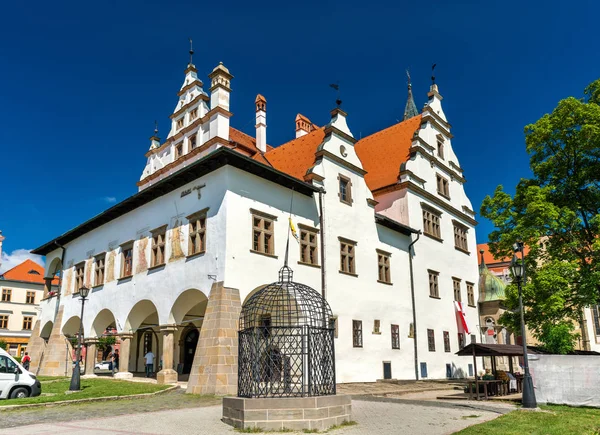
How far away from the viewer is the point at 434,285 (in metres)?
31.5

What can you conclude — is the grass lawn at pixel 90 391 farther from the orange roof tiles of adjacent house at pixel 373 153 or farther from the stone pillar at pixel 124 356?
the orange roof tiles of adjacent house at pixel 373 153

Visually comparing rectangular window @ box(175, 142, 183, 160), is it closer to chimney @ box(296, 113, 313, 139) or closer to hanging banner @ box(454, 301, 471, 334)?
chimney @ box(296, 113, 313, 139)

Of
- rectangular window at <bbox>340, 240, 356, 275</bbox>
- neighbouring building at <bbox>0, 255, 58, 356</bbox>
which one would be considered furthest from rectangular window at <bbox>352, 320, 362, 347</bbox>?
neighbouring building at <bbox>0, 255, 58, 356</bbox>

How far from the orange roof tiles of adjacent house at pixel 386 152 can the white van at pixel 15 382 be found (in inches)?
812

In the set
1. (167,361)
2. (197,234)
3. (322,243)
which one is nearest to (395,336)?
(322,243)

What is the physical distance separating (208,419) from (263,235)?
10266 mm

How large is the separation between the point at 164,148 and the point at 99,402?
19.2m

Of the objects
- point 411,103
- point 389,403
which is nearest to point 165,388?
point 389,403

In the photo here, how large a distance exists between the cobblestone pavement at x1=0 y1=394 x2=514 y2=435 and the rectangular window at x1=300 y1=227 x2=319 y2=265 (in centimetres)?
836

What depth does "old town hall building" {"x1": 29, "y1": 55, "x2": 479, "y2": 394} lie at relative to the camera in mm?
20578

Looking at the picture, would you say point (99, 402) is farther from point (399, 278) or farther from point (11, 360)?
point (399, 278)

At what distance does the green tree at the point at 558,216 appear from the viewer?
872 inches

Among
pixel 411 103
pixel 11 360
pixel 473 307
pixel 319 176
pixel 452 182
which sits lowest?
pixel 11 360

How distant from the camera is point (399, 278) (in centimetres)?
2861
